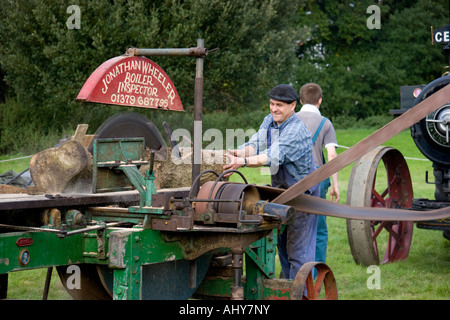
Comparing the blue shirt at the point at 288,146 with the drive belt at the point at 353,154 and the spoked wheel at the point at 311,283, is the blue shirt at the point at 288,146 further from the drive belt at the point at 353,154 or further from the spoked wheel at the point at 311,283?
the spoked wheel at the point at 311,283

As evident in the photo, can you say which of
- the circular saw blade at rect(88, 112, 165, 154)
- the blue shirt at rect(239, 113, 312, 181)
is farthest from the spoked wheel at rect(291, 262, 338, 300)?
the circular saw blade at rect(88, 112, 165, 154)

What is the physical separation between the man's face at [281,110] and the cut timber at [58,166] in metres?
1.32

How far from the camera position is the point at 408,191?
21.7 ft

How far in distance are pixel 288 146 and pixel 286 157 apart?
0.08 metres

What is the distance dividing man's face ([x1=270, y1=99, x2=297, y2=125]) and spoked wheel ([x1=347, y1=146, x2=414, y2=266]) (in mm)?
1871

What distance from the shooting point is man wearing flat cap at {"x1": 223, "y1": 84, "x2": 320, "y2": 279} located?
13.6 feet

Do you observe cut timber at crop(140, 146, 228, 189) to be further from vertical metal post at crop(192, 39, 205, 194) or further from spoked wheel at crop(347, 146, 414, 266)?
spoked wheel at crop(347, 146, 414, 266)

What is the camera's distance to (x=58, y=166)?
3.86 meters

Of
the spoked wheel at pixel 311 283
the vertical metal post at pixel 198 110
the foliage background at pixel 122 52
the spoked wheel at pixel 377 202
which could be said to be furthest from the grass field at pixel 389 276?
the foliage background at pixel 122 52

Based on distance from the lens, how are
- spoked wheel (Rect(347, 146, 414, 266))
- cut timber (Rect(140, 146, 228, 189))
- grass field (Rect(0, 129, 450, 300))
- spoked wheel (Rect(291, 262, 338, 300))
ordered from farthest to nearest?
spoked wheel (Rect(347, 146, 414, 266)) < grass field (Rect(0, 129, 450, 300)) < cut timber (Rect(140, 146, 228, 189)) < spoked wheel (Rect(291, 262, 338, 300))

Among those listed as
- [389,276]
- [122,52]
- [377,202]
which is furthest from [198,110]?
[122,52]

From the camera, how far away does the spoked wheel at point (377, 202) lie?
597 cm

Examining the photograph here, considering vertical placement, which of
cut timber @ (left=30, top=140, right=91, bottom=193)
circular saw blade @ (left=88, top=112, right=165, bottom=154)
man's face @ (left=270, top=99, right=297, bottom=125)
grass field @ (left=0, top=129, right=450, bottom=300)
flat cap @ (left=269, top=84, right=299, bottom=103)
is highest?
flat cap @ (left=269, top=84, right=299, bottom=103)

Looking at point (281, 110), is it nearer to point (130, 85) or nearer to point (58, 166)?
point (130, 85)
